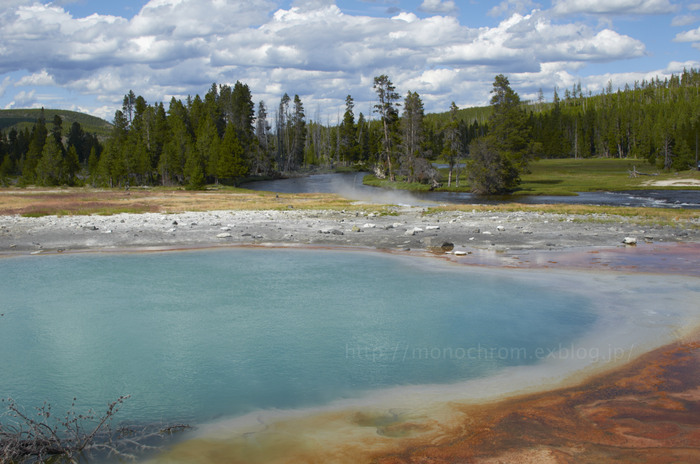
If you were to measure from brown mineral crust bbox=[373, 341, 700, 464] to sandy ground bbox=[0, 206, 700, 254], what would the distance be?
13.0 meters

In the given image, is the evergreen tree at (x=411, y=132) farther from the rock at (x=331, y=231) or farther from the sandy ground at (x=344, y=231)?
the rock at (x=331, y=231)

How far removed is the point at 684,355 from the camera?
35.3ft

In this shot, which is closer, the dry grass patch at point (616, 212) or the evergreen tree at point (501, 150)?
the dry grass patch at point (616, 212)

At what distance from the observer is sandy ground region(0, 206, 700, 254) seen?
23734mm

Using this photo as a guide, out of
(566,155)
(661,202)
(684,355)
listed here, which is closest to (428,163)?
(661,202)

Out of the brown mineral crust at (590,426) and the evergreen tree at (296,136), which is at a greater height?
the evergreen tree at (296,136)

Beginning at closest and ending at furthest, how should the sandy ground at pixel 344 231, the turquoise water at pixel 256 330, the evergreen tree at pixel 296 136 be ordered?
the turquoise water at pixel 256 330 → the sandy ground at pixel 344 231 → the evergreen tree at pixel 296 136

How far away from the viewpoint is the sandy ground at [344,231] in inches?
934

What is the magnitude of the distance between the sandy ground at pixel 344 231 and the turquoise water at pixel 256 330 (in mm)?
3721

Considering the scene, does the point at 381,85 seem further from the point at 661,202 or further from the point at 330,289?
the point at 330,289

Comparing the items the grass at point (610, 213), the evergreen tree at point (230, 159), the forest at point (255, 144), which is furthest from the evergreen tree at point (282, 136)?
the grass at point (610, 213)

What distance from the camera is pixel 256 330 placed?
43.2 feet

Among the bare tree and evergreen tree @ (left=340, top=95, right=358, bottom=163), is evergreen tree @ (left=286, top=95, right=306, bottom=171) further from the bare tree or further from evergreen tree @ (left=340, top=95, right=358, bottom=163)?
the bare tree

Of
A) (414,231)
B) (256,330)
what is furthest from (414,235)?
(256,330)
